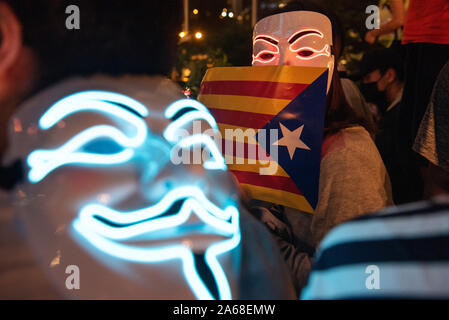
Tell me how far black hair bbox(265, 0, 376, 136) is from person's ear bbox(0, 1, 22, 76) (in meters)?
1.28

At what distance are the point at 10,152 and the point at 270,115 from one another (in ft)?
3.73

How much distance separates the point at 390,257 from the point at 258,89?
1.17 m

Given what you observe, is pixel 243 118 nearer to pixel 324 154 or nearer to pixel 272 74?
pixel 272 74

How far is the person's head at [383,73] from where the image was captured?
343 cm

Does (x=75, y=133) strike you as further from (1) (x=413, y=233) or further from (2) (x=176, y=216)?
(1) (x=413, y=233)

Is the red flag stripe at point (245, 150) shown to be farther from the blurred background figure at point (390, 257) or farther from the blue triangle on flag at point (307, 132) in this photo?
the blurred background figure at point (390, 257)

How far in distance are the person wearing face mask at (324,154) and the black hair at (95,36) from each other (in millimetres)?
852

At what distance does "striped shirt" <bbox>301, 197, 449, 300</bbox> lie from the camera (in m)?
0.62

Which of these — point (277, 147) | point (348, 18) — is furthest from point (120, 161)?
point (348, 18)

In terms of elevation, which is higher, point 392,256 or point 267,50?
point 267,50

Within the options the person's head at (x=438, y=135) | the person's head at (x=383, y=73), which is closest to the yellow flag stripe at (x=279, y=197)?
the person's head at (x=438, y=135)

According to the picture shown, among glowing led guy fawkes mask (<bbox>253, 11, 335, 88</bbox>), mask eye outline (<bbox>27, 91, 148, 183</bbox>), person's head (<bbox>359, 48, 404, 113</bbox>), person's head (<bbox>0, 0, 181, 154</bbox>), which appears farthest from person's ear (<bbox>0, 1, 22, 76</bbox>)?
person's head (<bbox>359, 48, 404, 113</bbox>)

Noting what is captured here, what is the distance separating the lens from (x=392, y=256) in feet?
2.13

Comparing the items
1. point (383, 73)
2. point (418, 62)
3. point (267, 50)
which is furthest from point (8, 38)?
point (383, 73)
